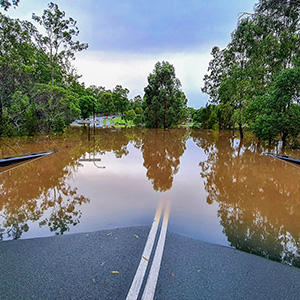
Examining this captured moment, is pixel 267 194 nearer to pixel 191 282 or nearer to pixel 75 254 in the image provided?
pixel 191 282

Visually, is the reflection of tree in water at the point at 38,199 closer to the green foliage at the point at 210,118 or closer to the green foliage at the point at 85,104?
the green foliage at the point at 210,118

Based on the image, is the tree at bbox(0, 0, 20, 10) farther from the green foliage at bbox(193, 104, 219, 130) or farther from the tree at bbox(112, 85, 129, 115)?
the tree at bbox(112, 85, 129, 115)

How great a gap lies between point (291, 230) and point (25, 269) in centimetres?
359

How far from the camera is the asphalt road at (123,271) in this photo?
1.76 meters

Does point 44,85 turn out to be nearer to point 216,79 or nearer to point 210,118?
point 216,79

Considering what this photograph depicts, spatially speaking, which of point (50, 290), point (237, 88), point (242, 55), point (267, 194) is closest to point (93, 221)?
point (50, 290)

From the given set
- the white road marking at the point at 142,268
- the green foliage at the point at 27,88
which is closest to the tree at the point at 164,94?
the green foliage at the point at 27,88

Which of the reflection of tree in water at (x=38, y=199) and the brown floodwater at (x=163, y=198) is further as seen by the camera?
the reflection of tree in water at (x=38, y=199)

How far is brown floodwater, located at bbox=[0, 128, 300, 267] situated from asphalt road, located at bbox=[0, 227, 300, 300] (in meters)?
0.39

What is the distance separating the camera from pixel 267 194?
4.76m

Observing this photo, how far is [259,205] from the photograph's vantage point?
4074 millimetres

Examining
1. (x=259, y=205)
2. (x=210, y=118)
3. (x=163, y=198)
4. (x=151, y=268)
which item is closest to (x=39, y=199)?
(x=163, y=198)

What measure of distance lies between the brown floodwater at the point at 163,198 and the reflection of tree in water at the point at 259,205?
0.05 ft

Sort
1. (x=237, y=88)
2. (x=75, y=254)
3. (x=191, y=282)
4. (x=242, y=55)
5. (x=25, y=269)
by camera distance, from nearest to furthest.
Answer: (x=191, y=282)
(x=25, y=269)
(x=75, y=254)
(x=237, y=88)
(x=242, y=55)
